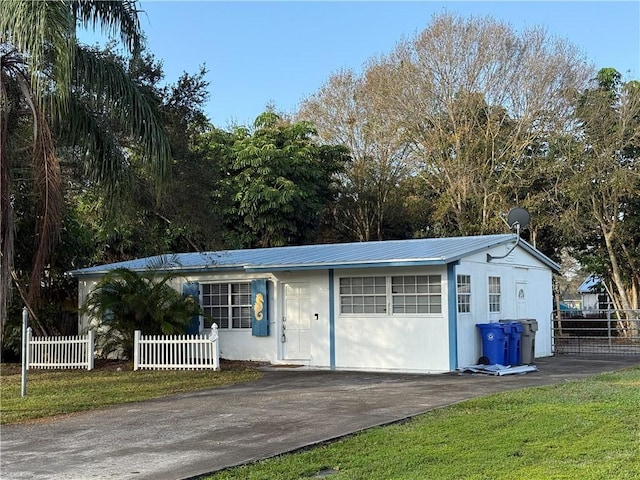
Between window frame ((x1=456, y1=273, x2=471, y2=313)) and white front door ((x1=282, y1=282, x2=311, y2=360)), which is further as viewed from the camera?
white front door ((x1=282, y1=282, x2=311, y2=360))

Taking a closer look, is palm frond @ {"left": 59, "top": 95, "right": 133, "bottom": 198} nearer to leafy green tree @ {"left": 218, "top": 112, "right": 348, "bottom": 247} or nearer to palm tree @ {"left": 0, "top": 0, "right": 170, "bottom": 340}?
palm tree @ {"left": 0, "top": 0, "right": 170, "bottom": 340}

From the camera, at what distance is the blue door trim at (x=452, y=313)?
51.6ft

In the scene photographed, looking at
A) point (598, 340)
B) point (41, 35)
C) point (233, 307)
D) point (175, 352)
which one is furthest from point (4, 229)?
point (598, 340)

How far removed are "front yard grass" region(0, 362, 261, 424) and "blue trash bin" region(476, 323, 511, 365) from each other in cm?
527

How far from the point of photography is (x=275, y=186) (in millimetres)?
30547

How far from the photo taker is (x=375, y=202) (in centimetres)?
3397

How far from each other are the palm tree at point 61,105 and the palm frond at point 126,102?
0.06ft

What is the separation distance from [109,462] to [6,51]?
26.2 feet

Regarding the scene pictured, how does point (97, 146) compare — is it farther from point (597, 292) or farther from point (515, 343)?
point (597, 292)

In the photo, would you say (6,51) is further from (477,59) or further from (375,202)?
(375,202)

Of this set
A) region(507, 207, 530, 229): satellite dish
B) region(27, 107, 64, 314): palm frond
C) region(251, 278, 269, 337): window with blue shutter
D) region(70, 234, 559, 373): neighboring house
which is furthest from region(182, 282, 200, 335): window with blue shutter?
region(507, 207, 530, 229): satellite dish

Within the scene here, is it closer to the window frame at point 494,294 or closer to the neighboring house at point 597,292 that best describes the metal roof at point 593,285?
the neighboring house at point 597,292

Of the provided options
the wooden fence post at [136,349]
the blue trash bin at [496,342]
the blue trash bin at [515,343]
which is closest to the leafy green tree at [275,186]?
the wooden fence post at [136,349]

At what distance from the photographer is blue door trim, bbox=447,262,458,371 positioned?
1573 centimetres
